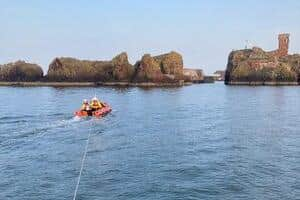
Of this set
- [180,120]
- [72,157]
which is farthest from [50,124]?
[72,157]

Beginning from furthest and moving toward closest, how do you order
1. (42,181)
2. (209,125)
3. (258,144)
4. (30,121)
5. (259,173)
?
(30,121)
(209,125)
(258,144)
(259,173)
(42,181)

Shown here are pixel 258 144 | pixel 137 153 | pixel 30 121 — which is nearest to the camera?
pixel 137 153

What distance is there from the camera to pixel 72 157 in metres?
34.3

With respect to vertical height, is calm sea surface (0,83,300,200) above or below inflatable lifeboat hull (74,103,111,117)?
below

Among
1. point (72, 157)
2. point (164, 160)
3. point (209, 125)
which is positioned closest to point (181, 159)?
point (164, 160)

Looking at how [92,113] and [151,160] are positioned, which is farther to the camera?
[92,113]

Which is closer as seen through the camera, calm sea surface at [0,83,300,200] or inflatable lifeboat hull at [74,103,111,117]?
calm sea surface at [0,83,300,200]

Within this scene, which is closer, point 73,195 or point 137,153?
point 73,195

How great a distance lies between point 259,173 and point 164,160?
21.8 feet

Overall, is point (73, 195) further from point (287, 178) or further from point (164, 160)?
point (287, 178)

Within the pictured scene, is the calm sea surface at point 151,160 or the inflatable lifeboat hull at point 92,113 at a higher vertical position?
the inflatable lifeboat hull at point 92,113

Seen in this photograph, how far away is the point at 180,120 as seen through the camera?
5862 centimetres

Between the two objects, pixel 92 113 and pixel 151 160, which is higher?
pixel 92 113

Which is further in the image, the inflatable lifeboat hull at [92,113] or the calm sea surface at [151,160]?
the inflatable lifeboat hull at [92,113]
